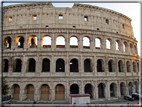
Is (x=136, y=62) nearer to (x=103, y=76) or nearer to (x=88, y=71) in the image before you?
(x=103, y=76)

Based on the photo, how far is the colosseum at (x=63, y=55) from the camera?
23078 mm

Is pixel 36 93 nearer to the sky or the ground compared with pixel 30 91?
nearer to the ground

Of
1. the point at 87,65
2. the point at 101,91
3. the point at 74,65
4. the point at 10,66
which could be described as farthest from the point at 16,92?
the point at 101,91

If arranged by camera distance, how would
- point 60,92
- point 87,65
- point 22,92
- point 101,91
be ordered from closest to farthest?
point 22,92
point 60,92
point 101,91
point 87,65

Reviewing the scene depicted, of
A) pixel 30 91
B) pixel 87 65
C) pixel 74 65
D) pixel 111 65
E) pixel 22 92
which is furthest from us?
pixel 111 65

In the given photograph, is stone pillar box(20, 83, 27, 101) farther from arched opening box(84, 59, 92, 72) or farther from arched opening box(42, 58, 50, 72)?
arched opening box(84, 59, 92, 72)

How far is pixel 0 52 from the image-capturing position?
74.8 feet

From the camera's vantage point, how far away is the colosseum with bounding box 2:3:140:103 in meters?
23.1

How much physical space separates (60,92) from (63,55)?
7.84 m

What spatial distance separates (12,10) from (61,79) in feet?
65.7

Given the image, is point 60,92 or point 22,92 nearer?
point 22,92

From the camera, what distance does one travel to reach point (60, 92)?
23.6 meters

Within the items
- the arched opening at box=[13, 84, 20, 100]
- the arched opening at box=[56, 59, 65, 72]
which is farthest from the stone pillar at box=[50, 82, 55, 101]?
the arched opening at box=[13, 84, 20, 100]

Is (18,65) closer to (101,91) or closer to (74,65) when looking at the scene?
(74,65)
